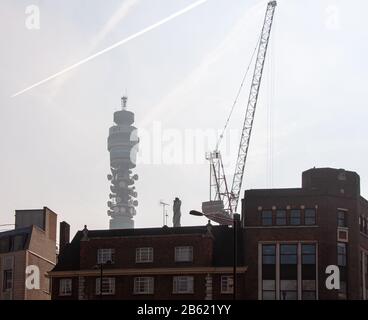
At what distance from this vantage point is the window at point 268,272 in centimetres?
8444

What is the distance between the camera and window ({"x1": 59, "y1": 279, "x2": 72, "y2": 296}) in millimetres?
89438

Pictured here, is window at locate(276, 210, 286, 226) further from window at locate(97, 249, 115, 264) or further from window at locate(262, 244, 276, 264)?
window at locate(97, 249, 115, 264)

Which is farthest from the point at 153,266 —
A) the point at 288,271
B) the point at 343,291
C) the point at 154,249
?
the point at 343,291

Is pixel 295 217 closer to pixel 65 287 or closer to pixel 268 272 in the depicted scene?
pixel 268 272

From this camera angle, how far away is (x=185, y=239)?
88.3m

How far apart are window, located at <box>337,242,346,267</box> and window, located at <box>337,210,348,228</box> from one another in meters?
2.03

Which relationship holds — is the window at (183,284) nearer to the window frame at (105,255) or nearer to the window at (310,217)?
the window frame at (105,255)

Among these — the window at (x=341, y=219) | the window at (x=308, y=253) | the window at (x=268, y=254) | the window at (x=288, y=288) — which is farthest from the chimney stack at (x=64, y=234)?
the window at (x=341, y=219)

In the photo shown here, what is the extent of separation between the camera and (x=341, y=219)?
8706cm

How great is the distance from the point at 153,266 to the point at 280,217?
14.7 m

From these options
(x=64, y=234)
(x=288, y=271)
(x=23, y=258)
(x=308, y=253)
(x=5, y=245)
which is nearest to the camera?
(x=288, y=271)
